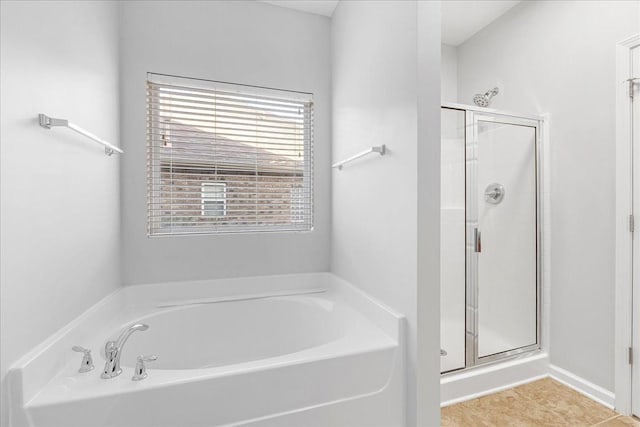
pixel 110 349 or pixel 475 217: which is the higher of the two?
pixel 475 217

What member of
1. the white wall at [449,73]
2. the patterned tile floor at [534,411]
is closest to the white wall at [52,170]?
the patterned tile floor at [534,411]

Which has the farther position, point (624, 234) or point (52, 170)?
point (624, 234)

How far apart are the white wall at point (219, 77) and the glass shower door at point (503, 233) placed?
1.04 metres

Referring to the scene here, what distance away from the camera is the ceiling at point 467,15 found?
2.35m

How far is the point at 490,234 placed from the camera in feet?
7.24

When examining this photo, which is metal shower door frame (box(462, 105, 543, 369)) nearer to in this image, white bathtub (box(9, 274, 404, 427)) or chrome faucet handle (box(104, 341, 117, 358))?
white bathtub (box(9, 274, 404, 427))

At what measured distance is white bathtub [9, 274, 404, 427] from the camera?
1050mm

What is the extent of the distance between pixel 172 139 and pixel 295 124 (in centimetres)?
84

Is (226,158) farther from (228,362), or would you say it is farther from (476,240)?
(476,240)

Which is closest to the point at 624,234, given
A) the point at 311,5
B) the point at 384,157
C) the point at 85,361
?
the point at 384,157

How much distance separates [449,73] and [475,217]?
1.55 meters

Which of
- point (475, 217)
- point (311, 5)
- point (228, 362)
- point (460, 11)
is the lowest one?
point (228, 362)

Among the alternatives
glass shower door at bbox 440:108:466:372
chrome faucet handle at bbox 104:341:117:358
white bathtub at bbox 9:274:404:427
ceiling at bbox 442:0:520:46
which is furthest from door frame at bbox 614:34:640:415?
chrome faucet handle at bbox 104:341:117:358

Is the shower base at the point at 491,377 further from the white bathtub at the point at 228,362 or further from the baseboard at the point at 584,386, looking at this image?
the white bathtub at the point at 228,362
